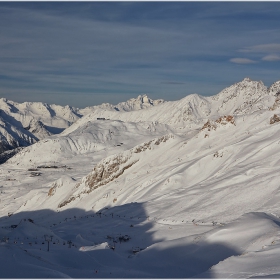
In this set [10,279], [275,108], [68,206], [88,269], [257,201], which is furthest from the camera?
[275,108]

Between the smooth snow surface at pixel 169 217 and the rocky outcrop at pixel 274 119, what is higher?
the rocky outcrop at pixel 274 119

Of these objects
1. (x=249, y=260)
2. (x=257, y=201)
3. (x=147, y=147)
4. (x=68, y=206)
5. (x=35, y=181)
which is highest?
(x=35, y=181)

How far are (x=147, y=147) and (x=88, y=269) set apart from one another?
75.9 metres

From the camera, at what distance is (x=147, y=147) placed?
9550cm

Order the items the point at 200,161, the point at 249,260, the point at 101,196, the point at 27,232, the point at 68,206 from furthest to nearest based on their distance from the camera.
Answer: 1. the point at 68,206
2. the point at 101,196
3. the point at 200,161
4. the point at 27,232
5. the point at 249,260

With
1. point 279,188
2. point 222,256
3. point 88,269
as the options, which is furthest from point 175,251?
point 279,188

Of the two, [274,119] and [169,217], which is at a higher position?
[274,119]

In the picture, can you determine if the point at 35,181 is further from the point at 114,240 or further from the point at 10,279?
the point at 10,279

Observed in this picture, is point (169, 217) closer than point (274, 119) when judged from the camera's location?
Yes

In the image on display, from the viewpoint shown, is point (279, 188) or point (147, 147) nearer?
point (279, 188)

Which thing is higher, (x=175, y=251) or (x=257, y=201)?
(x=257, y=201)

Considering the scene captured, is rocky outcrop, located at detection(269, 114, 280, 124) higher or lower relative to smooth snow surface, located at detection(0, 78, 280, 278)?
higher

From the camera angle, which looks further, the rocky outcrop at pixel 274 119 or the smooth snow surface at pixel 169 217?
the rocky outcrop at pixel 274 119

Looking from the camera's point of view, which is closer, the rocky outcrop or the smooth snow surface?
the smooth snow surface
